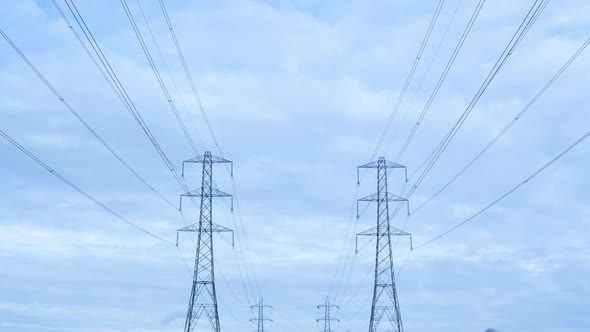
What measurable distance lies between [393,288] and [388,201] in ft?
25.5

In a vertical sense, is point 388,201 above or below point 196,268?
above

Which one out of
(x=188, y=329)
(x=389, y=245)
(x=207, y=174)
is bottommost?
(x=188, y=329)

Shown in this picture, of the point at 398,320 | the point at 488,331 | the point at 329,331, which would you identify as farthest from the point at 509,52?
the point at 329,331

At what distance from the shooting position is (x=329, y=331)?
13862 cm

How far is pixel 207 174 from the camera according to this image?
7569cm

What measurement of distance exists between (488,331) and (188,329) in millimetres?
33612

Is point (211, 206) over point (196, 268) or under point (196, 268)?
over

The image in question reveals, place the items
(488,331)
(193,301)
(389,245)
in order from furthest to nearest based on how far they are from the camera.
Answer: (488,331)
(389,245)
(193,301)

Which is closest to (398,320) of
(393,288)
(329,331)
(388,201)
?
(393,288)

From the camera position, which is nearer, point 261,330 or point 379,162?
point 379,162

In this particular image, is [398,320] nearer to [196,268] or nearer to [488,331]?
[196,268]

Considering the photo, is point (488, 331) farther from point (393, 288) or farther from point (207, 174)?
point (207, 174)

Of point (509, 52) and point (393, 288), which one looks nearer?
point (509, 52)

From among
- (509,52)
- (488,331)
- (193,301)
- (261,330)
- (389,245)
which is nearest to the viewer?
(509,52)
